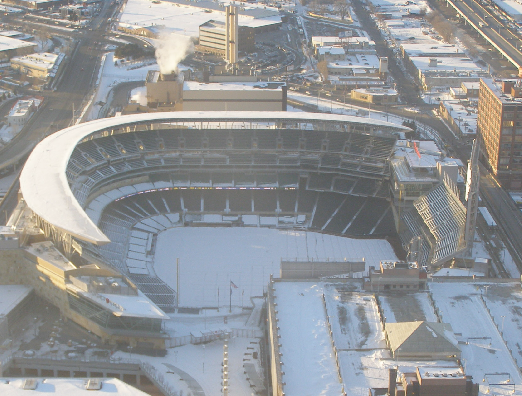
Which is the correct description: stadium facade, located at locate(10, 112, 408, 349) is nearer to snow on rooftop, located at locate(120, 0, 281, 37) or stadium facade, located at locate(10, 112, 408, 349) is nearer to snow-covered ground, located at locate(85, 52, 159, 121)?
snow-covered ground, located at locate(85, 52, 159, 121)

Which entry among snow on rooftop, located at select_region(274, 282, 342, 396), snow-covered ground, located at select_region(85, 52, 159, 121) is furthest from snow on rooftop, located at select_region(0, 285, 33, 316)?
snow-covered ground, located at select_region(85, 52, 159, 121)

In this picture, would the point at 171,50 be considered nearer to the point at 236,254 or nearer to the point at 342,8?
the point at 236,254

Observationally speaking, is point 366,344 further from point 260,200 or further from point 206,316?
point 260,200

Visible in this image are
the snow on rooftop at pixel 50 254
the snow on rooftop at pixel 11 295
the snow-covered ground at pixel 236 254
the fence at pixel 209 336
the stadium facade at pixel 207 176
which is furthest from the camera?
the stadium facade at pixel 207 176

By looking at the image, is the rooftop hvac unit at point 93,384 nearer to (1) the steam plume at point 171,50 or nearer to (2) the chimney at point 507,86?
(2) the chimney at point 507,86

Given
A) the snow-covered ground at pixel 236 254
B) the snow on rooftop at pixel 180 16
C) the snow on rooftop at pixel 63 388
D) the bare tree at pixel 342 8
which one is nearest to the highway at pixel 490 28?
the bare tree at pixel 342 8

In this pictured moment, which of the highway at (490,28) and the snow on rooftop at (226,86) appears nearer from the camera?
the snow on rooftop at (226,86)
